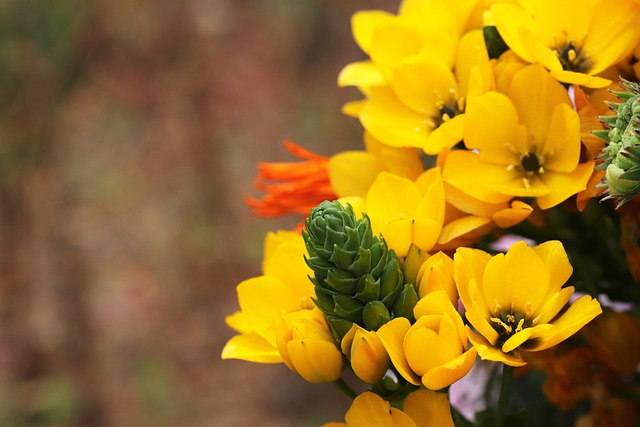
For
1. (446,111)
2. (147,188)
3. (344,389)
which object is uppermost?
(446,111)

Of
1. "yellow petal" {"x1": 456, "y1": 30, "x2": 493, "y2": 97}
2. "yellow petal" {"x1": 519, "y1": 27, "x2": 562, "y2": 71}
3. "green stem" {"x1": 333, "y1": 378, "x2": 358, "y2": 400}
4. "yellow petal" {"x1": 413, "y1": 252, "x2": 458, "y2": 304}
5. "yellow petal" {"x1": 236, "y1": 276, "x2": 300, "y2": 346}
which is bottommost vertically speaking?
"green stem" {"x1": 333, "y1": 378, "x2": 358, "y2": 400}

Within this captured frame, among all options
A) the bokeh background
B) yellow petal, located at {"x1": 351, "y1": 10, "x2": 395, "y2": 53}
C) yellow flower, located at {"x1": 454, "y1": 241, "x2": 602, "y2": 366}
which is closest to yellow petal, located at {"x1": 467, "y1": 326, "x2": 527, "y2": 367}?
yellow flower, located at {"x1": 454, "y1": 241, "x2": 602, "y2": 366}

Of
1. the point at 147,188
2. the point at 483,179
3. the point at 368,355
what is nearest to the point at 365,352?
the point at 368,355

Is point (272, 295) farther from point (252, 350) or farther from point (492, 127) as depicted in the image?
point (492, 127)

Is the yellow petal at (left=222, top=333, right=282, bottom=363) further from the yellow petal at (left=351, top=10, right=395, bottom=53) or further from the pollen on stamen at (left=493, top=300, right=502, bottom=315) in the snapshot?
the yellow petal at (left=351, top=10, right=395, bottom=53)

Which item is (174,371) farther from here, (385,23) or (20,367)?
(385,23)

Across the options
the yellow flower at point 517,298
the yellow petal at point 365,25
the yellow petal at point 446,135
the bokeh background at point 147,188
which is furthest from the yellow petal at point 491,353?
the bokeh background at point 147,188

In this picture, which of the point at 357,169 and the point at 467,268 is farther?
the point at 357,169
